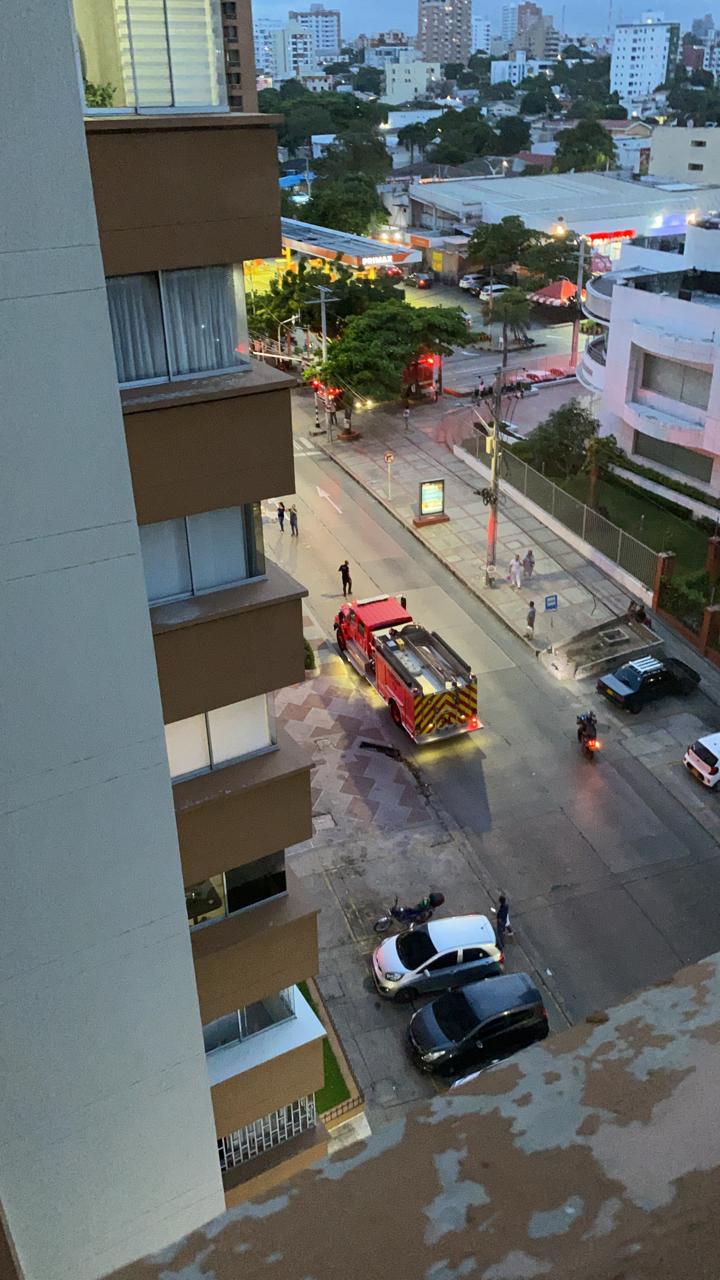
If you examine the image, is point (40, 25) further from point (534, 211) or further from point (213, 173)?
point (534, 211)

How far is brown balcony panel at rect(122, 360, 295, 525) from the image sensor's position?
31.3ft

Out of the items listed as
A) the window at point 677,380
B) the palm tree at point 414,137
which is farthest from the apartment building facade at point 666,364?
the palm tree at point 414,137

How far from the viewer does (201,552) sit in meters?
10.7

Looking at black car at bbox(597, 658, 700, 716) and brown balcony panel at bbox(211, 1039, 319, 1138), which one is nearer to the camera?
brown balcony panel at bbox(211, 1039, 319, 1138)

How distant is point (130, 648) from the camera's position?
8.40 m

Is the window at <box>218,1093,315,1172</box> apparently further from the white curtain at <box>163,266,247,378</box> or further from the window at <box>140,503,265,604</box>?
the white curtain at <box>163,266,247,378</box>

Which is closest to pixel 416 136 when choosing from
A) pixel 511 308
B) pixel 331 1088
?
pixel 511 308

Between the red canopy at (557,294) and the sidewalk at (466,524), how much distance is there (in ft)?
59.5

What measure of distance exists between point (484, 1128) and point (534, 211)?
283 feet

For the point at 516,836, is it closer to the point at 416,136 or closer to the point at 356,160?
the point at 356,160

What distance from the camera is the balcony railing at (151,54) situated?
8.62 metres

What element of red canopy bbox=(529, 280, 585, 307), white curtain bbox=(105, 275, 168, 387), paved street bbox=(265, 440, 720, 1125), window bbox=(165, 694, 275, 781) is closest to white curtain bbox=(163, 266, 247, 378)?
white curtain bbox=(105, 275, 168, 387)

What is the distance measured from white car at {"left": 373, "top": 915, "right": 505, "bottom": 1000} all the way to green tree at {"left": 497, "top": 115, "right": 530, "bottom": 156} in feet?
449

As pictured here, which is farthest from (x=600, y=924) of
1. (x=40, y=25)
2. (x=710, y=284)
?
(x=710, y=284)
